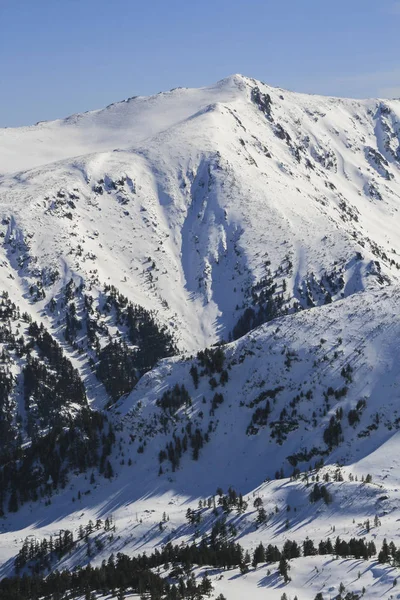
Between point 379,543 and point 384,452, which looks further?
point 384,452

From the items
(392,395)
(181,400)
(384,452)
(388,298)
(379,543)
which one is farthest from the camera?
(388,298)

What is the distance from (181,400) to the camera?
16500 cm

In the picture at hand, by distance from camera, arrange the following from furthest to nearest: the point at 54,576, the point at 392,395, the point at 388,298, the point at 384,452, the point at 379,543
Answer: the point at 388,298 < the point at 392,395 < the point at 384,452 < the point at 54,576 < the point at 379,543

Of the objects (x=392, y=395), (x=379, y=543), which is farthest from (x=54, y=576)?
(x=392, y=395)

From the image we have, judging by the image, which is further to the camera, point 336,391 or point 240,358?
point 240,358

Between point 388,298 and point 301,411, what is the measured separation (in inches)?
1678

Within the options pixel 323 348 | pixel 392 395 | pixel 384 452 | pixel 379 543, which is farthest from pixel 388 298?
pixel 379 543

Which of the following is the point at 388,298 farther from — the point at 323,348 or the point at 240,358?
the point at 240,358

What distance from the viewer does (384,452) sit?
13788 cm

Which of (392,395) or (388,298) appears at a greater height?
(388,298)

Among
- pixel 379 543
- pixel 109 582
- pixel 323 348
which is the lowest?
pixel 379 543

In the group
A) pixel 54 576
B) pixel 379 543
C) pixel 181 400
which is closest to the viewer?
pixel 379 543

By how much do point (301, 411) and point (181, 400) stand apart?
92.0 ft

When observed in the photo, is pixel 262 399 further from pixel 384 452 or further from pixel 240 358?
pixel 384 452
